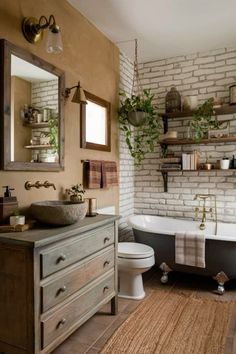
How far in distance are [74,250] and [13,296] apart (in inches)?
17.5

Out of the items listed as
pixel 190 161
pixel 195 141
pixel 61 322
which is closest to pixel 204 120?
pixel 195 141

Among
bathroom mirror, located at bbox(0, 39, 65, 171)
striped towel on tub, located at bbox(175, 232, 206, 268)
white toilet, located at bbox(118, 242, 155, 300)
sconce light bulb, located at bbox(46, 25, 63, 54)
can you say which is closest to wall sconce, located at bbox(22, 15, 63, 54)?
sconce light bulb, located at bbox(46, 25, 63, 54)

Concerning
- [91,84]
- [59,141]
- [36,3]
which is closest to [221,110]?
[91,84]

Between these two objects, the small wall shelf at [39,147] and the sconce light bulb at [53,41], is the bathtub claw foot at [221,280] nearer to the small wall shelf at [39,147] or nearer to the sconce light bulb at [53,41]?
the small wall shelf at [39,147]

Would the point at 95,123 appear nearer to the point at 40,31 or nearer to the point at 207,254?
the point at 40,31

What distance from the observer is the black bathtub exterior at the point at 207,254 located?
108 inches

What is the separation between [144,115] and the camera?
330 cm

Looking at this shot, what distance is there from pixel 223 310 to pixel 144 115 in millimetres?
2136

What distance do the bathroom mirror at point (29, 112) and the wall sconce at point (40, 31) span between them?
0.45 feet

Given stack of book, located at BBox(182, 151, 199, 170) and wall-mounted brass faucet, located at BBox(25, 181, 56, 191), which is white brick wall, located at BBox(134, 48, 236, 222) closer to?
stack of book, located at BBox(182, 151, 199, 170)

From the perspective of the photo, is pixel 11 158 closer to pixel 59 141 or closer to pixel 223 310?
pixel 59 141

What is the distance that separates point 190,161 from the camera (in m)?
3.48

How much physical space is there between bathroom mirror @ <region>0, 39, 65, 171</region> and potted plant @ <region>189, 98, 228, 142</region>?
1769 mm

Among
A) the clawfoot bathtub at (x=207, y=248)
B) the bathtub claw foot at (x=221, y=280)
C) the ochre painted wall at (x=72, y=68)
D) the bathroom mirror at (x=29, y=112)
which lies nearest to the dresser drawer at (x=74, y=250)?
the ochre painted wall at (x=72, y=68)
